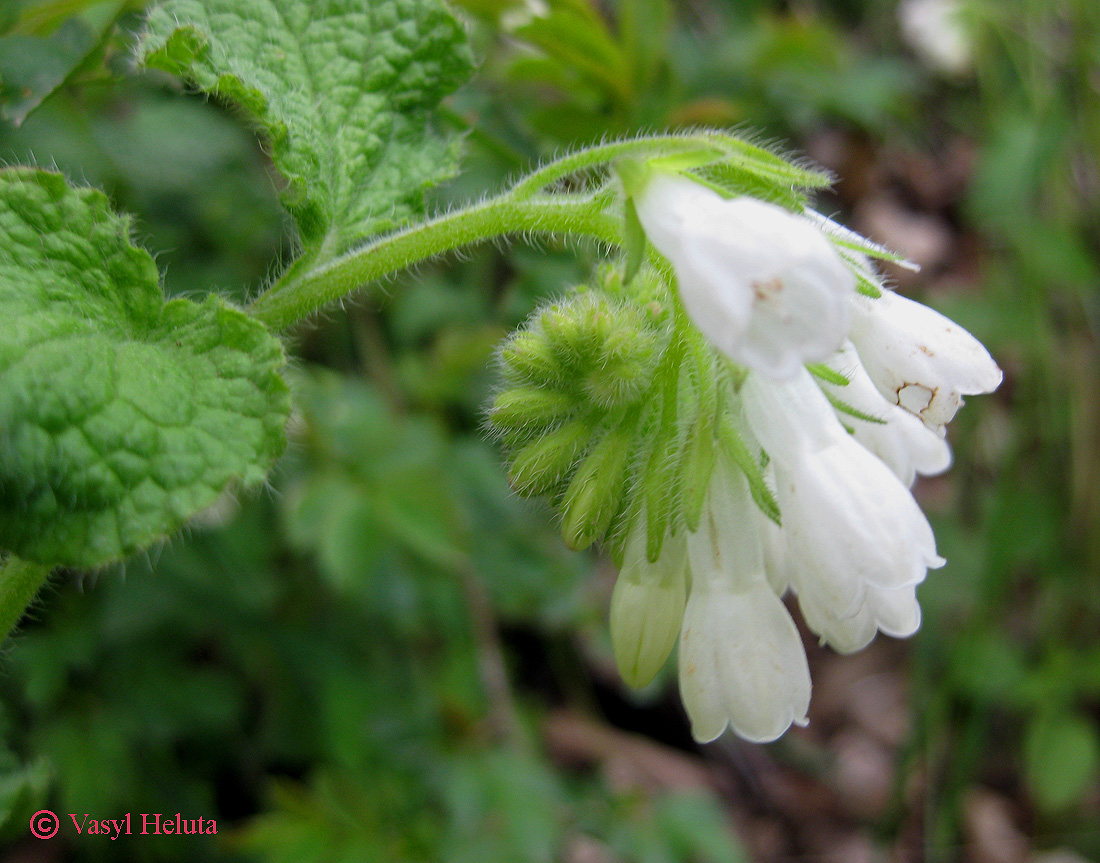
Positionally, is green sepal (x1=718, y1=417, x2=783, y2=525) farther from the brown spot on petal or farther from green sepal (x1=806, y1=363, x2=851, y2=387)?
the brown spot on petal

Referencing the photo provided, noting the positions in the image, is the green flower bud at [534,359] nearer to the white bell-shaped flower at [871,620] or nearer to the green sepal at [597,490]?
the green sepal at [597,490]

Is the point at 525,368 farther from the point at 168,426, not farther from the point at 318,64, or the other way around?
the point at 318,64

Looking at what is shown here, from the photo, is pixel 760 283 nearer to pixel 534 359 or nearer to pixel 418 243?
pixel 534 359

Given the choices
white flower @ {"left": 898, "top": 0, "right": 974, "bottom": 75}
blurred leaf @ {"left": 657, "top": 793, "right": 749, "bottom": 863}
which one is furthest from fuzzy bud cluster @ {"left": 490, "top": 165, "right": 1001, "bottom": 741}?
white flower @ {"left": 898, "top": 0, "right": 974, "bottom": 75}

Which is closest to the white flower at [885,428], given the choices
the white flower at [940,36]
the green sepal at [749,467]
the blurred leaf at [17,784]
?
the green sepal at [749,467]

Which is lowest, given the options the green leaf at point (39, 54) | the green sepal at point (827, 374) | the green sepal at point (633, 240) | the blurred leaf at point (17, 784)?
the blurred leaf at point (17, 784)

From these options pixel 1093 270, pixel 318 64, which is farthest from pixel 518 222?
pixel 1093 270
